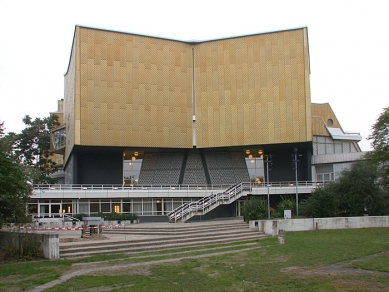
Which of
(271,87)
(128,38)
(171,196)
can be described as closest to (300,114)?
(271,87)

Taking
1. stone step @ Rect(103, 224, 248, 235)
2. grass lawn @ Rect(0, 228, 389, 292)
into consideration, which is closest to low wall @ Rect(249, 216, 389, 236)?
stone step @ Rect(103, 224, 248, 235)

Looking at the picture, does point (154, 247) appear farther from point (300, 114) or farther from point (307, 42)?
point (307, 42)

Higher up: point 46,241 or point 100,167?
point 100,167

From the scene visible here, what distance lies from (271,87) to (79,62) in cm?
2298

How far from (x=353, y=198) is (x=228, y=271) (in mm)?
20757

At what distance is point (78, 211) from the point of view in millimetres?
43656

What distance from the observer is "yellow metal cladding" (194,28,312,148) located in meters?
51.1

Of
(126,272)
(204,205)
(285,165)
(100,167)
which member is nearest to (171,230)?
(126,272)

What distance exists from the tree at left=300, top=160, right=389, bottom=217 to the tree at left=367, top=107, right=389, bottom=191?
0.69 m

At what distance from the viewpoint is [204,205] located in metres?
38.9

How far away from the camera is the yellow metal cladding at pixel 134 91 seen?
49188 millimetres

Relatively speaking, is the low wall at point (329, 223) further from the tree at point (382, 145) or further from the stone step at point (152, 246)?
the tree at point (382, 145)

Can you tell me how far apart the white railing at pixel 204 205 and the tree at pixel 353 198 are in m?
9.55

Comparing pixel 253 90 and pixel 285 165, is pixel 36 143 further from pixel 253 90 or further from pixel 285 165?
pixel 285 165
